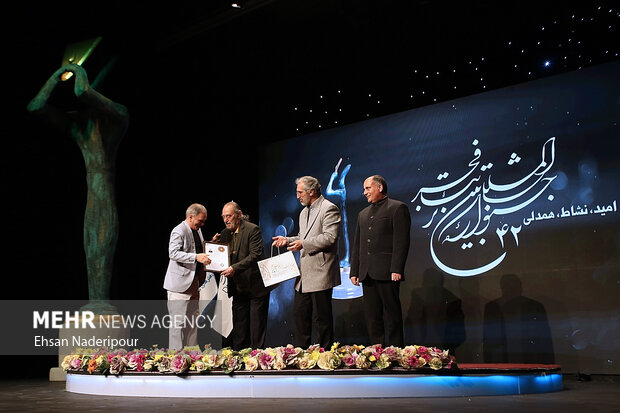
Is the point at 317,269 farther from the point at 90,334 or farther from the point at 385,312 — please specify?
the point at 90,334

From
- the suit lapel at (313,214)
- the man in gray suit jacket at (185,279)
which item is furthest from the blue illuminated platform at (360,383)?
the suit lapel at (313,214)

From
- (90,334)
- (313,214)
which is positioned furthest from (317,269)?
(90,334)

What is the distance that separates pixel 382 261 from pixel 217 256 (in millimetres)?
1303

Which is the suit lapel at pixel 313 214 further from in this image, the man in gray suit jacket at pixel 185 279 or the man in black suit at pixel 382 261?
the man in gray suit jacket at pixel 185 279

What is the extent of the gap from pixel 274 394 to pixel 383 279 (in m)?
1.17

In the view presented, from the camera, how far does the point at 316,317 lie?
4633mm

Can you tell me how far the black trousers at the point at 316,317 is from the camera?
15.0ft

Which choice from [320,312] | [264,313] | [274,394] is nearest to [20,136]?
[264,313]

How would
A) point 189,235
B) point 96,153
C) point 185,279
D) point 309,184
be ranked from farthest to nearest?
1. point 96,153
2. point 189,235
3. point 185,279
4. point 309,184

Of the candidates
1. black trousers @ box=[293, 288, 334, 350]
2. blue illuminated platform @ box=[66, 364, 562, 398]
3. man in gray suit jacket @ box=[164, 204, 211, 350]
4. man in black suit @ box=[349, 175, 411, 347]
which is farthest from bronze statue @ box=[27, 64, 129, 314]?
man in black suit @ box=[349, 175, 411, 347]

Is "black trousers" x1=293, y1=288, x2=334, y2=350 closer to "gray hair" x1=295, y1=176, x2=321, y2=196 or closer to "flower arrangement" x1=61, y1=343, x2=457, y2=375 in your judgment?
"flower arrangement" x1=61, y1=343, x2=457, y2=375

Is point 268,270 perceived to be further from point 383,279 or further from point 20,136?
point 20,136

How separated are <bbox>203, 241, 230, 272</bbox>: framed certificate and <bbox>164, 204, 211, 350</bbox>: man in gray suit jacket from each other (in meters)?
0.07

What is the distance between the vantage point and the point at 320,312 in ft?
15.1
